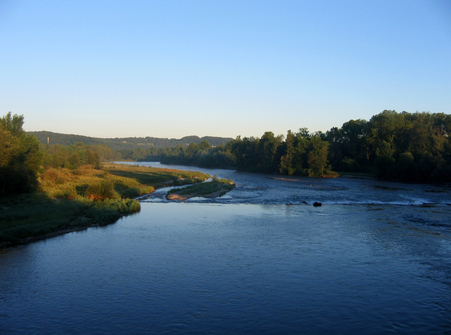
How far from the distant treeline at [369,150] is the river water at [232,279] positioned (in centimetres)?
4387

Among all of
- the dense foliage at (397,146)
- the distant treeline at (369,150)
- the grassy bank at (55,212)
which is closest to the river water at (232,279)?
the grassy bank at (55,212)

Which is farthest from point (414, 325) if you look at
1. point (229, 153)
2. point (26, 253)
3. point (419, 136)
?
point (229, 153)

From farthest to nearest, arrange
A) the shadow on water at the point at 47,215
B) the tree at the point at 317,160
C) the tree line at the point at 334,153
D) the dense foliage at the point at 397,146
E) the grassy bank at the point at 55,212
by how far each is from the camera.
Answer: the tree at the point at 317,160
the dense foliage at the point at 397,146
the tree line at the point at 334,153
the grassy bank at the point at 55,212
the shadow on water at the point at 47,215

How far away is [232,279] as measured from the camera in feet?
45.9

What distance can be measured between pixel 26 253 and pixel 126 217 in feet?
37.3

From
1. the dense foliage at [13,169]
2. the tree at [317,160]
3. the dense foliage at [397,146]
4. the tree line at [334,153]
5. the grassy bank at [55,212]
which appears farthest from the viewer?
the tree at [317,160]

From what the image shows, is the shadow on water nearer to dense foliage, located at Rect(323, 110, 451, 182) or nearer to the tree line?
the tree line

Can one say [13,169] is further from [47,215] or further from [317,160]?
[317,160]

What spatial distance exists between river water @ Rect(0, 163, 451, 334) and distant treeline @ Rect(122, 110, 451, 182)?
43.9m

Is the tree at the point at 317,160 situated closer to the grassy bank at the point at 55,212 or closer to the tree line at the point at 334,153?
the tree line at the point at 334,153

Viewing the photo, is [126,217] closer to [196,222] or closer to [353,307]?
[196,222]

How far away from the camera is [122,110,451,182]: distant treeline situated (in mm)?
64812

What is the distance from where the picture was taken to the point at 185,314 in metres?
11.1

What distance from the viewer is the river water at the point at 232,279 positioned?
10.5 m
